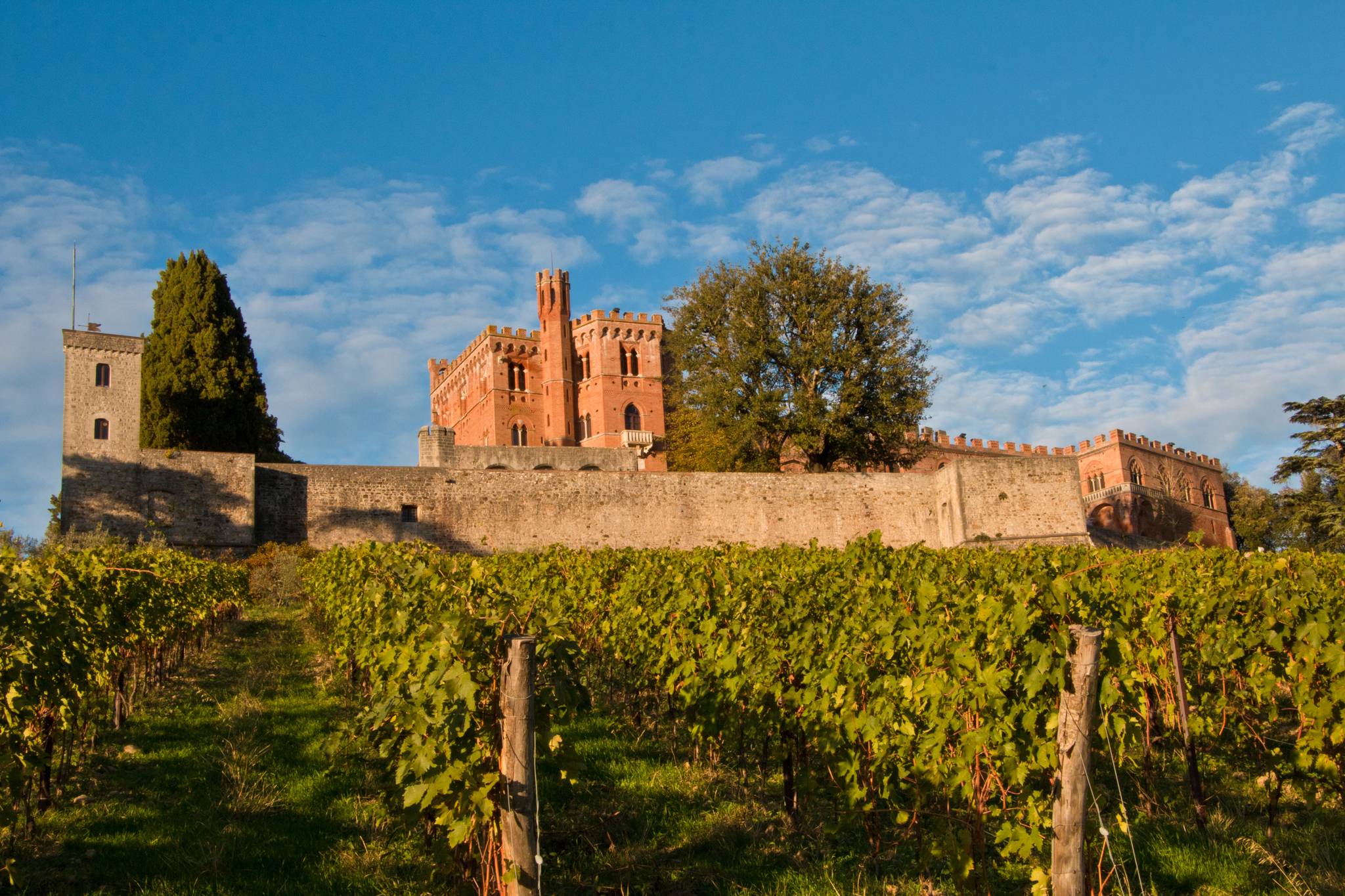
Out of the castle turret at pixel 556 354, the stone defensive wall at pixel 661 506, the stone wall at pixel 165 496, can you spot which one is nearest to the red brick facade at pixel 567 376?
the castle turret at pixel 556 354

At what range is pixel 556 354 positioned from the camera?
165ft

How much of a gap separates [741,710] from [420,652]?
265 centimetres

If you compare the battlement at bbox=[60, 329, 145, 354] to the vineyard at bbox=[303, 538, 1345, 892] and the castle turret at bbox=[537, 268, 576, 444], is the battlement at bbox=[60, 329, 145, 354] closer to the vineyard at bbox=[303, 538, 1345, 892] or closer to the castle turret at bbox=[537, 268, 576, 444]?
the vineyard at bbox=[303, 538, 1345, 892]

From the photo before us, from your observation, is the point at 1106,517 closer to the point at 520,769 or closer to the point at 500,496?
the point at 500,496

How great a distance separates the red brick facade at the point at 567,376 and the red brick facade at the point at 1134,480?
1448 centimetres

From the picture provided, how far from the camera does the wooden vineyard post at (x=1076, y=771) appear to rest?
12.2 ft

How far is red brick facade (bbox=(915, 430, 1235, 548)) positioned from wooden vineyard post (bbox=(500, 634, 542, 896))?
49235mm

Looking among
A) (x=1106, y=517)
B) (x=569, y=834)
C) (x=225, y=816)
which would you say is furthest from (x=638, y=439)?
(x=569, y=834)

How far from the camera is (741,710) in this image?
616 centimetres

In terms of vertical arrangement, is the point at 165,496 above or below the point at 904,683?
above

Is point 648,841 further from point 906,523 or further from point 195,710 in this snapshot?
point 906,523

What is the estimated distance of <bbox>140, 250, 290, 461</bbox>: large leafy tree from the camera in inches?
1222

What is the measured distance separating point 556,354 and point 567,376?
3.84ft

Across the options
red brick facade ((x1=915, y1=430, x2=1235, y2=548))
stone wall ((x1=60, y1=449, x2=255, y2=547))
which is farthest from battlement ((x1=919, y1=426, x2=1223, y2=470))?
stone wall ((x1=60, y1=449, x2=255, y2=547))
